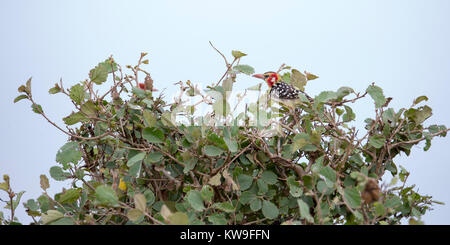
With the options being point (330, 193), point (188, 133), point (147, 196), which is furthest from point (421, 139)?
point (147, 196)

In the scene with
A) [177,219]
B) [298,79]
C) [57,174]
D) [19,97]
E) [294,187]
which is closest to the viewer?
[177,219]

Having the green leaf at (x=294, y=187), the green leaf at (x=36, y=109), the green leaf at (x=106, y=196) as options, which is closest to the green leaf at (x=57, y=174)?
the green leaf at (x=36, y=109)

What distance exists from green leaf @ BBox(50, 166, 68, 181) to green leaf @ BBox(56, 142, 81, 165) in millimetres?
160

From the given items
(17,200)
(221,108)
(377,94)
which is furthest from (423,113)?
(17,200)

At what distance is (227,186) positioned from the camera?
3.88ft

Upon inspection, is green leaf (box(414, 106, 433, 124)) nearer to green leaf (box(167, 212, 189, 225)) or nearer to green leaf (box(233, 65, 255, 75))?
green leaf (box(233, 65, 255, 75))

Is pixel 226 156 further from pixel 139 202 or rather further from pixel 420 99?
pixel 420 99

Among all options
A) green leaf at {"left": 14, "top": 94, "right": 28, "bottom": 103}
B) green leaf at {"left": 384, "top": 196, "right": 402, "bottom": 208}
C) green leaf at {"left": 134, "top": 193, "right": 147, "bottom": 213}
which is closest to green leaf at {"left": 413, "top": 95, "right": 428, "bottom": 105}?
green leaf at {"left": 384, "top": 196, "right": 402, "bottom": 208}

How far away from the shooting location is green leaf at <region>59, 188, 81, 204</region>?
127 cm

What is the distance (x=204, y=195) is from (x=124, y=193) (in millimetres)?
332

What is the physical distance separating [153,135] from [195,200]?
26cm

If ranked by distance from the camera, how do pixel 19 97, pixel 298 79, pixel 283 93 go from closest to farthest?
pixel 19 97 < pixel 298 79 < pixel 283 93

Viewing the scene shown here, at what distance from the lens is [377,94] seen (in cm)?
136
